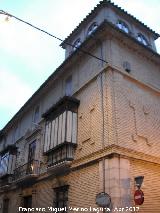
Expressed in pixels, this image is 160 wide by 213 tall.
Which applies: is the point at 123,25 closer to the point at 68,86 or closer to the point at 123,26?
the point at 123,26

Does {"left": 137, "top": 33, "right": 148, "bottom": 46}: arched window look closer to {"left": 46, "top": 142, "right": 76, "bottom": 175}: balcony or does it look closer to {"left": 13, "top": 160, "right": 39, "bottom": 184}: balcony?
{"left": 46, "top": 142, "right": 76, "bottom": 175}: balcony

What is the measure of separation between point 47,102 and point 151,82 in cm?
741

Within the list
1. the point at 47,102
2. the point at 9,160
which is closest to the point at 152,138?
the point at 47,102

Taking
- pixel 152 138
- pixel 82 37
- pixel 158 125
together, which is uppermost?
pixel 82 37

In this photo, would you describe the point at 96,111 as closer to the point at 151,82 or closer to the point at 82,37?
the point at 151,82

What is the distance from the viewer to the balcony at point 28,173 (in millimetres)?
15936

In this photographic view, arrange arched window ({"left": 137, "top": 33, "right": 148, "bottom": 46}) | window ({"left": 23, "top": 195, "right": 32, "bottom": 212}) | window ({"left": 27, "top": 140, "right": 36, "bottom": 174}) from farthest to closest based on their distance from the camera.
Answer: arched window ({"left": 137, "top": 33, "right": 148, "bottom": 46})
window ({"left": 27, "top": 140, "right": 36, "bottom": 174})
window ({"left": 23, "top": 195, "right": 32, "bottom": 212})

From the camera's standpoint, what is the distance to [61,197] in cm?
1352

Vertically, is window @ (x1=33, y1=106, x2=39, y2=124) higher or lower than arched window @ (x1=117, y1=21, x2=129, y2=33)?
lower

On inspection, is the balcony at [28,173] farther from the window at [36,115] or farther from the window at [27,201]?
the window at [36,115]

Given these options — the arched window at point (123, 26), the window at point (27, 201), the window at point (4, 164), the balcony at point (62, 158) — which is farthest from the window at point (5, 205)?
the arched window at point (123, 26)

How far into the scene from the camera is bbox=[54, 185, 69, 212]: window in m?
13.1

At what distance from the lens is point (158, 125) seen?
13.6 m

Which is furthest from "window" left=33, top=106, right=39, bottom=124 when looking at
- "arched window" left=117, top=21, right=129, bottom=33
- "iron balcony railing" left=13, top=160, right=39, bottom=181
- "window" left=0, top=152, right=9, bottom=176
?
"arched window" left=117, top=21, right=129, bottom=33
